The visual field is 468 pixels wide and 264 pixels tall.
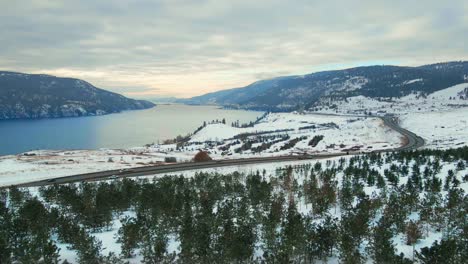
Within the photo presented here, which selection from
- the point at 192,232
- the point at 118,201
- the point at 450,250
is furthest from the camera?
the point at 118,201

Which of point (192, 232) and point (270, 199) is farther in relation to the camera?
point (270, 199)

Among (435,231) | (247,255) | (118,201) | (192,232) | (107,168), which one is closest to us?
(247,255)

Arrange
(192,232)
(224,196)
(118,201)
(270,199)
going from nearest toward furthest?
(192,232), (118,201), (270,199), (224,196)

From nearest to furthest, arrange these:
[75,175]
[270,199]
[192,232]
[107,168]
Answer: [192,232]
[270,199]
[75,175]
[107,168]

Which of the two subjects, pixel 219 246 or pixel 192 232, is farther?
pixel 192 232

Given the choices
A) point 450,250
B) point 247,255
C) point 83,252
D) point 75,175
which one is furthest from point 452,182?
point 75,175

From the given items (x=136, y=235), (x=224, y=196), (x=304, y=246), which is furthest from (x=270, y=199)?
(x=136, y=235)

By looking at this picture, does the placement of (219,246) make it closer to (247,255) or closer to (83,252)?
(247,255)

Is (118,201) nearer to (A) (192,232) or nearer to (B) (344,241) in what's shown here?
(A) (192,232)

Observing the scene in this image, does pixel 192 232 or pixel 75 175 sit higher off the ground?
pixel 192 232
